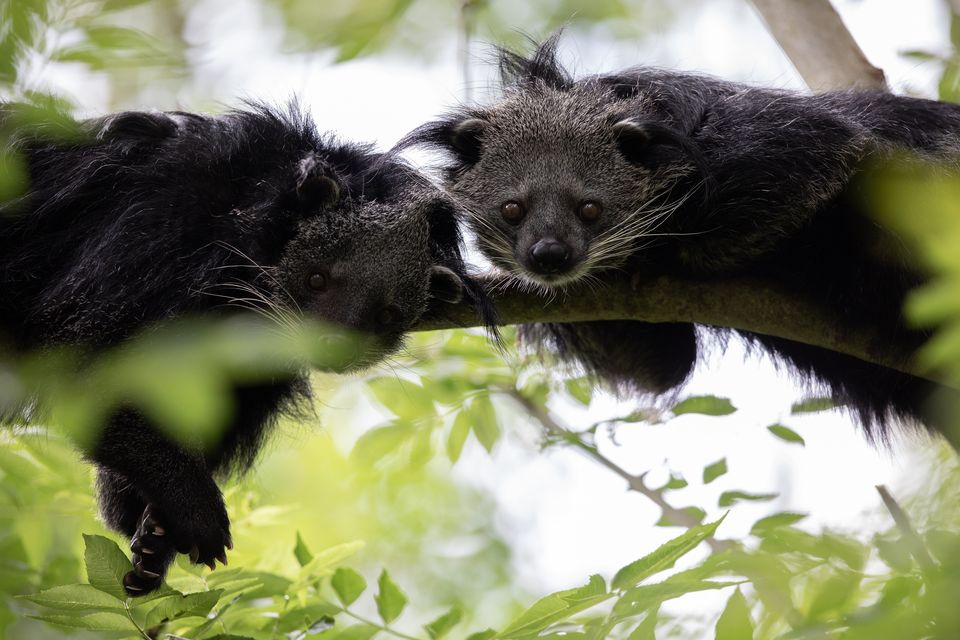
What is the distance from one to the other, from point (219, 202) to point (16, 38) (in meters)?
2.76

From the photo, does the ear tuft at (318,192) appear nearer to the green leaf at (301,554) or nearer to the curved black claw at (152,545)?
the curved black claw at (152,545)

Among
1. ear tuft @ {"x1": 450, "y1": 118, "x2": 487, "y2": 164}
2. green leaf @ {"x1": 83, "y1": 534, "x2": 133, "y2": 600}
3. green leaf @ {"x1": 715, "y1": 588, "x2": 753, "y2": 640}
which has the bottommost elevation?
green leaf @ {"x1": 83, "y1": 534, "x2": 133, "y2": 600}

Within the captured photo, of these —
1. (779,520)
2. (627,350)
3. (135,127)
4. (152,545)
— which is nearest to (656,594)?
(779,520)

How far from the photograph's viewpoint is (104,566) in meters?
2.81

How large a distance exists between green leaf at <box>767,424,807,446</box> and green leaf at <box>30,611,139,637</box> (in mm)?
2915

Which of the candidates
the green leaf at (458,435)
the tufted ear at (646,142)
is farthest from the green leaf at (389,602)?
the tufted ear at (646,142)

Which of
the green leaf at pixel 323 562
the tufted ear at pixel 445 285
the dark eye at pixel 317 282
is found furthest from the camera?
the tufted ear at pixel 445 285

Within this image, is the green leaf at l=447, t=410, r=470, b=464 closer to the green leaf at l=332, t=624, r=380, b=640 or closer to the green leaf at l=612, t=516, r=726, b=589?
the green leaf at l=332, t=624, r=380, b=640

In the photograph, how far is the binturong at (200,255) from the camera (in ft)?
14.3

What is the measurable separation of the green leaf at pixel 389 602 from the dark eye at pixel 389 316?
1525mm

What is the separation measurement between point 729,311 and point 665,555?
7.04 ft

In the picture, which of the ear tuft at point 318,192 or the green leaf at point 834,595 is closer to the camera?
the green leaf at point 834,595

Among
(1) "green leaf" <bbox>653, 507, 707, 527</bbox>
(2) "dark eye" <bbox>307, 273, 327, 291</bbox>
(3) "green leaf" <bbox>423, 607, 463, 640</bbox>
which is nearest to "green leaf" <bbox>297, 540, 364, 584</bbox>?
(3) "green leaf" <bbox>423, 607, 463, 640</bbox>

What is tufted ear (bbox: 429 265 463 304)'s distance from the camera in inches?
195
